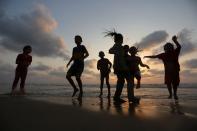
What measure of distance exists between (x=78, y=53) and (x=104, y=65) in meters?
3.10

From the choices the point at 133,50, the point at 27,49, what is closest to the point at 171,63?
the point at 133,50

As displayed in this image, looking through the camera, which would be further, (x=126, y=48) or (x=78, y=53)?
(x=78, y=53)

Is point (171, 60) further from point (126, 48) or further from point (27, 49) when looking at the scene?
point (27, 49)

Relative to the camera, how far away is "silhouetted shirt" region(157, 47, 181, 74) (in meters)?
9.37

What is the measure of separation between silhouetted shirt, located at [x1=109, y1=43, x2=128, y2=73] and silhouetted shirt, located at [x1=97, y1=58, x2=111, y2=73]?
4362mm

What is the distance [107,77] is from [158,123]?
26.9ft

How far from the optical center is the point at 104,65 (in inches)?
469

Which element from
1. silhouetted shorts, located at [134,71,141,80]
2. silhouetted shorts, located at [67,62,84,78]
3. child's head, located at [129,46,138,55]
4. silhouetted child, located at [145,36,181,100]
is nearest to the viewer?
silhouetted shorts, located at [134,71,141,80]

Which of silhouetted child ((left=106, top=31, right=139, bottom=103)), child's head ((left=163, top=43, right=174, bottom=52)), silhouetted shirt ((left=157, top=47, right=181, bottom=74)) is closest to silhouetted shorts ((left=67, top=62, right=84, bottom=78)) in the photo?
silhouetted child ((left=106, top=31, right=139, bottom=103))

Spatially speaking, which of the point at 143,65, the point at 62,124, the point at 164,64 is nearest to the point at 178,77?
the point at 164,64

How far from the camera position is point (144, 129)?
335 centimetres

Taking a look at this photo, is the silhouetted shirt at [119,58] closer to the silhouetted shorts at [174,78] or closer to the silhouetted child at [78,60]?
the silhouetted child at [78,60]

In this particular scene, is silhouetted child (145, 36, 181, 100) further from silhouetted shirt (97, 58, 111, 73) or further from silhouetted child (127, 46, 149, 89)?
silhouetted shirt (97, 58, 111, 73)

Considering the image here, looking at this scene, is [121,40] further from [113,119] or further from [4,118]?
[4,118]
